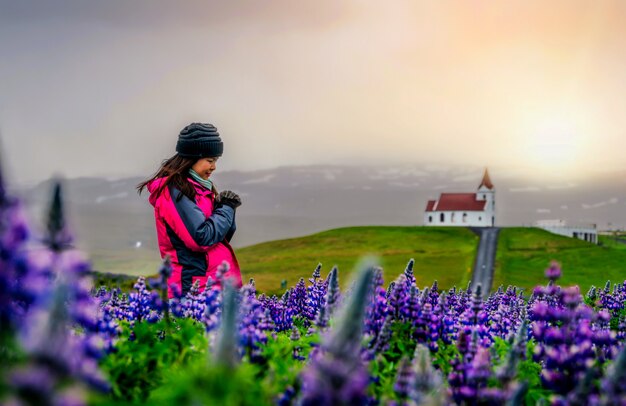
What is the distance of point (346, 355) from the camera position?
315 cm

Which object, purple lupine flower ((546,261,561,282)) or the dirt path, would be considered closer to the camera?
purple lupine flower ((546,261,561,282))

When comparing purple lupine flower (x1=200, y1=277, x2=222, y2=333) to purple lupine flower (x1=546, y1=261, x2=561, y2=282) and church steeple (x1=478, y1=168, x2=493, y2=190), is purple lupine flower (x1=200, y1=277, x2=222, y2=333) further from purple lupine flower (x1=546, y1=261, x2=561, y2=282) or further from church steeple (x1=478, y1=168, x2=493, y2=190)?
church steeple (x1=478, y1=168, x2=493, y2=190)

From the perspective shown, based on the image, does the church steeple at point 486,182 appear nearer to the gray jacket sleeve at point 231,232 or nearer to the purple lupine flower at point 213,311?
the gray jacket sleeve at point 231,232

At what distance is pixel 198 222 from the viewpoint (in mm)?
9016

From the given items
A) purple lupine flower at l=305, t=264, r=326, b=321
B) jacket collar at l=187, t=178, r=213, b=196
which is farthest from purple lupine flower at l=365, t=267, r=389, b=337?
jacket collar at l=187, t=178, r=213, b=196

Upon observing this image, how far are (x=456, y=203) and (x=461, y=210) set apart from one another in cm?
210

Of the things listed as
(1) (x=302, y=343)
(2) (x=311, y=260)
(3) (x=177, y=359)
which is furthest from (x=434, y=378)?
(2) (x=311, y=260)

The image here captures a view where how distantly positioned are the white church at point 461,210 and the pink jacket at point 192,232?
12994 centimetres

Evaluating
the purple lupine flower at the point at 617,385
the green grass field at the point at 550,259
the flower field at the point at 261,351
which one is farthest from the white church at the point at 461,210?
the purple lupine flower at the point at 617,385

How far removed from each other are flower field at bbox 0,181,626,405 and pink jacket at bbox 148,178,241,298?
1085 millimetres

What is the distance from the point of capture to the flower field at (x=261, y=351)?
3.09 m

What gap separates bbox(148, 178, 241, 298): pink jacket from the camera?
9031 millimetres

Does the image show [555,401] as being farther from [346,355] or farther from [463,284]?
[463,284]

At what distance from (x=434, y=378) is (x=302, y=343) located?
2.00 m
